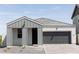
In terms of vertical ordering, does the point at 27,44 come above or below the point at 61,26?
below

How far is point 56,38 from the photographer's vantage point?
19.2 meters

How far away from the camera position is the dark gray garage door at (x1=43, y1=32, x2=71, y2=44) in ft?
62.9

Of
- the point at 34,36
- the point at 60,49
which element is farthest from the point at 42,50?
the point at 34,36

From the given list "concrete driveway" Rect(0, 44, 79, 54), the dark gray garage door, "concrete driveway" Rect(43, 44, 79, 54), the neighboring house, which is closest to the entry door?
the neighboring house

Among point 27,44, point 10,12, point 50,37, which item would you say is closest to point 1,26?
point 10,12

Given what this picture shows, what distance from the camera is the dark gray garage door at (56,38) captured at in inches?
755

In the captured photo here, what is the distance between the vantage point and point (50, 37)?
19141mm

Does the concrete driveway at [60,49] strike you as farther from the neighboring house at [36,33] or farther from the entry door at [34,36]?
the entry door at [34,36]

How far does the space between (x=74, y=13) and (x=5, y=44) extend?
8.62 meters

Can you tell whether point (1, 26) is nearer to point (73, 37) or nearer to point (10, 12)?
point (10, 12)

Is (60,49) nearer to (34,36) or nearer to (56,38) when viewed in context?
(56,38)

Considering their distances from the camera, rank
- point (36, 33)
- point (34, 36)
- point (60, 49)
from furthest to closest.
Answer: point (36, 33), point (34, 36), point (60, 49)

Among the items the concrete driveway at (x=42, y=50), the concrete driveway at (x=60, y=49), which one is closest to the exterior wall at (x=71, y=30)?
the concrete driveway at (x=60, y=49)

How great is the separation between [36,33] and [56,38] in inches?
77.4
